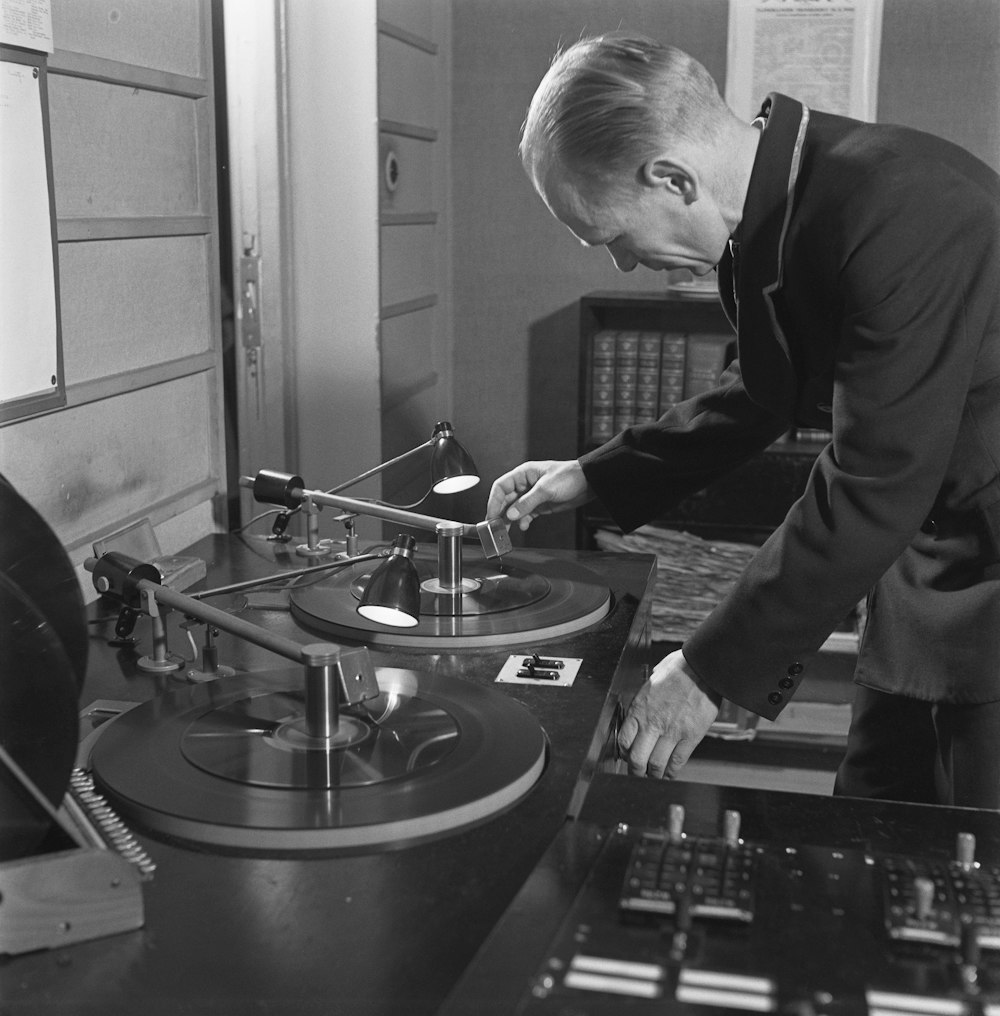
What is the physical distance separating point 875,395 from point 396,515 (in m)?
0.63

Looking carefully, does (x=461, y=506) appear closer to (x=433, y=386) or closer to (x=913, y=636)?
(x=433, y=386)

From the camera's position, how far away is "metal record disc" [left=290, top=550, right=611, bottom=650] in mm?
1396

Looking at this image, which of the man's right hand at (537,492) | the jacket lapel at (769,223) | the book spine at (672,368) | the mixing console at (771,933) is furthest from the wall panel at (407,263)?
the mixing console at (771,933)

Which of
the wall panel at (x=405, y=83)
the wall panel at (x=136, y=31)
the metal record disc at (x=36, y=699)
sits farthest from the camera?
the wall panel at (x=405, y=83)

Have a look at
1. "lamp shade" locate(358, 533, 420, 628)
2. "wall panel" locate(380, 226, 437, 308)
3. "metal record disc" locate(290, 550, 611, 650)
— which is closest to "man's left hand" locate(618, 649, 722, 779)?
"metal record disc" locate(290, 550, 611, 650)

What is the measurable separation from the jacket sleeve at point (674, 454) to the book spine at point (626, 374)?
4.59 feet

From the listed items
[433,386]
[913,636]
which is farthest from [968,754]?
[433,386]

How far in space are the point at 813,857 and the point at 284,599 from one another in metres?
0.88

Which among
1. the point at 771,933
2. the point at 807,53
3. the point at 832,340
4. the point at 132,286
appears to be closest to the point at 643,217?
the point at 832,340

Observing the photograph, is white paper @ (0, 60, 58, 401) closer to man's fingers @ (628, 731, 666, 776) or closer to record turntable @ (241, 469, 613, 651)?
record turntable @ (241, 469, 613, 651)

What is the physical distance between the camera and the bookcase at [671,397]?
3109mm

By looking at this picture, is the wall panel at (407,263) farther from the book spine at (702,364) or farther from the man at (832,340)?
the man at (832,340)

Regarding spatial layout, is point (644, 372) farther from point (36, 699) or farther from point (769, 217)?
point (36, 699)

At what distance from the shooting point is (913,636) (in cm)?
151
